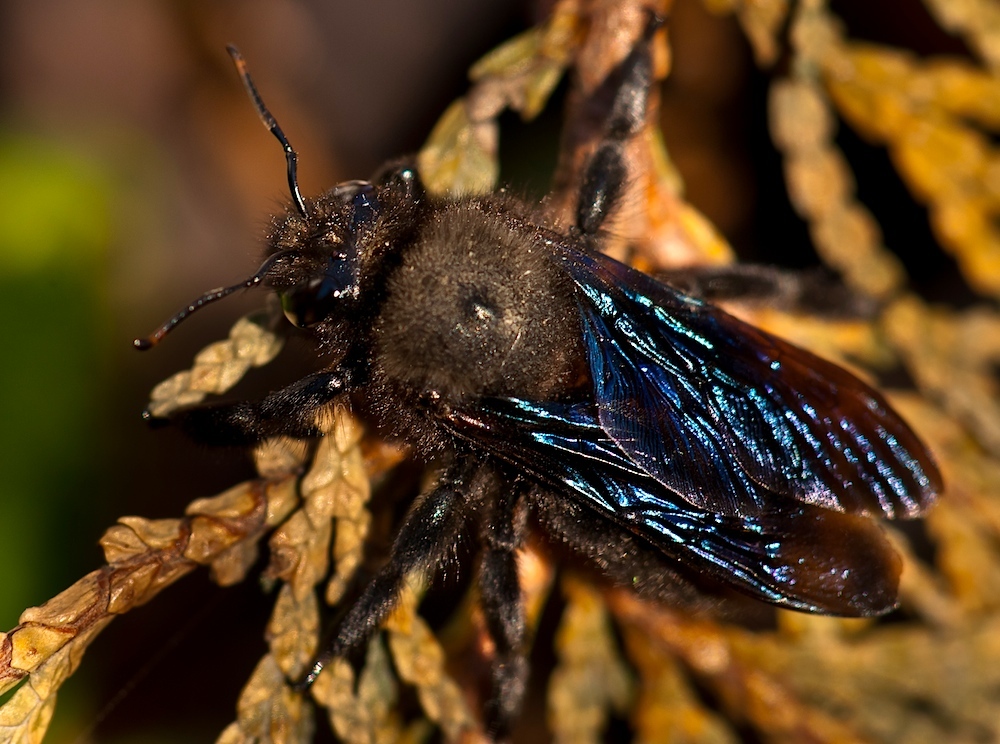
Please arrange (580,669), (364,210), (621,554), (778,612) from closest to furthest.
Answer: (364,210) < (621,554) < (580,669) < (778,612)

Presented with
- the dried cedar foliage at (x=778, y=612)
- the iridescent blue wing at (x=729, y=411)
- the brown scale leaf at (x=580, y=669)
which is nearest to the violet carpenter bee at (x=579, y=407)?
the iridescent blue wing at (x=729, y=411)

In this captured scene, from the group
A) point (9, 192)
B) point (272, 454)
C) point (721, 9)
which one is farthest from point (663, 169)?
point (9, 192)

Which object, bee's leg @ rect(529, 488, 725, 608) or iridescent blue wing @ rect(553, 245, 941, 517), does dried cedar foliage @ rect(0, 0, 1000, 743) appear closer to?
bee's leg @ rect(529, 488, 725, 608)

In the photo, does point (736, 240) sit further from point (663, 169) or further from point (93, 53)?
point (93, 53)

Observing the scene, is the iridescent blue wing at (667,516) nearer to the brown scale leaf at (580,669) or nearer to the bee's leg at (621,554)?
the bee's leg at (621,554)

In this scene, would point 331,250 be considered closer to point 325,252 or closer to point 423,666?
point 325,252

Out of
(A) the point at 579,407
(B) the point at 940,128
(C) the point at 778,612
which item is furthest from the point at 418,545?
(B) the point at 940,128
